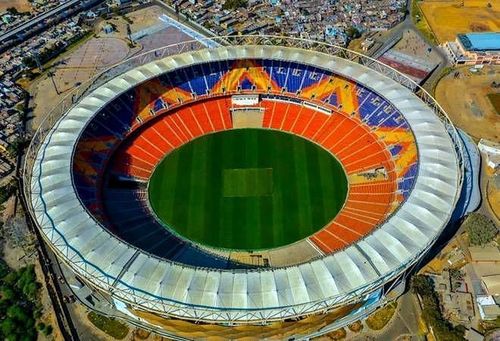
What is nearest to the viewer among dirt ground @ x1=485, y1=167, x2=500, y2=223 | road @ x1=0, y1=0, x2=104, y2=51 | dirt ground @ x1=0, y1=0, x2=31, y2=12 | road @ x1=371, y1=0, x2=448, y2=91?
dirt ground @ x1=485, y1=167, x2=500, y2=223

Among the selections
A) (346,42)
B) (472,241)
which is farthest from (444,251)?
(346,42)

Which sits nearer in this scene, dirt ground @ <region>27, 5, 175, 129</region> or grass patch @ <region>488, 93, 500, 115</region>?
grass patch @ <region>488, 93, 500, 115</region>

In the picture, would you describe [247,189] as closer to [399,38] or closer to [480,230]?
[480,230]

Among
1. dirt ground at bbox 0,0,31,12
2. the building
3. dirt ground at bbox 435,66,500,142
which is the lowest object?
dirt ground at bbox 435,66,500,142

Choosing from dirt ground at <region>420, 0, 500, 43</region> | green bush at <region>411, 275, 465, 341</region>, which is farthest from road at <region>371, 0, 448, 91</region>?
green bush at <region>411, 275, 465, 341</region>

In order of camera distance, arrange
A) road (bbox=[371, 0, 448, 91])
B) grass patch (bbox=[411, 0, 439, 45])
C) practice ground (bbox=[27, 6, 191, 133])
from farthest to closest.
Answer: grass patch (bbox=[411, 0, 439, 45]) → road (bbox=[371, 0, 448, 91]) → practice ground (bbox=[27, 6, 191, 133])

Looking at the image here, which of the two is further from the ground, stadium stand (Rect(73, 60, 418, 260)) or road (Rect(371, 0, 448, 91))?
road (Rect(371, 0, 448, 91))

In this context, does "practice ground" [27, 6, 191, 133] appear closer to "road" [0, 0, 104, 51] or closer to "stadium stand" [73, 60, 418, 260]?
"road" [0, 0, 104, 51]

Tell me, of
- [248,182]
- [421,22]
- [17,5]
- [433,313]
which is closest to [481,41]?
[421,22]

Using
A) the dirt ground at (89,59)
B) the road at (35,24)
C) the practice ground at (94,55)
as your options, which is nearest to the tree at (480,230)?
the practice ground at (94,55)

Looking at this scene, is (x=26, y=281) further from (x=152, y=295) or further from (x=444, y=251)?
(x=444, y=251)
